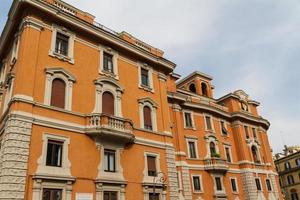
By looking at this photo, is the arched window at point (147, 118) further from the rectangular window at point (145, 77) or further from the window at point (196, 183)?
the window at point (196, 183)

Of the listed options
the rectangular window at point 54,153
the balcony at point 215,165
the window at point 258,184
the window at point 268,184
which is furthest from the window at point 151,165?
the window at point 268,184

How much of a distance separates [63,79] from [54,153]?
4.71 m

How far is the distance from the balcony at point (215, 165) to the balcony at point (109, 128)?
13.0 metres

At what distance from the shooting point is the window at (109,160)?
17.8 meters

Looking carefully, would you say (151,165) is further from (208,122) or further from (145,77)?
(208,122)

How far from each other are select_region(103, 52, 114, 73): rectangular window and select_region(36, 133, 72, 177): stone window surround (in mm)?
6507

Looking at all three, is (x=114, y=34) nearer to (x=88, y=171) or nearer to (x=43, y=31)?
(x=43, y=31)

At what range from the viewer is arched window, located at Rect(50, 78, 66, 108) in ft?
55.7

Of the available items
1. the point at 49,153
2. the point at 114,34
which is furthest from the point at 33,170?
the point at 114,34

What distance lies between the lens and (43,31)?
709 inches

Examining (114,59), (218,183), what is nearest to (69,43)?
(114,59)

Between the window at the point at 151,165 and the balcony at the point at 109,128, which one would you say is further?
the window at the point at 151,165

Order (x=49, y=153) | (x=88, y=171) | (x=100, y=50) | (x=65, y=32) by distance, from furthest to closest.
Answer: (x=100, y=50) → (x=65, y=32) → (x=88, y=171) → (x=49, y=153)

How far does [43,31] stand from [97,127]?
23.0 feet
